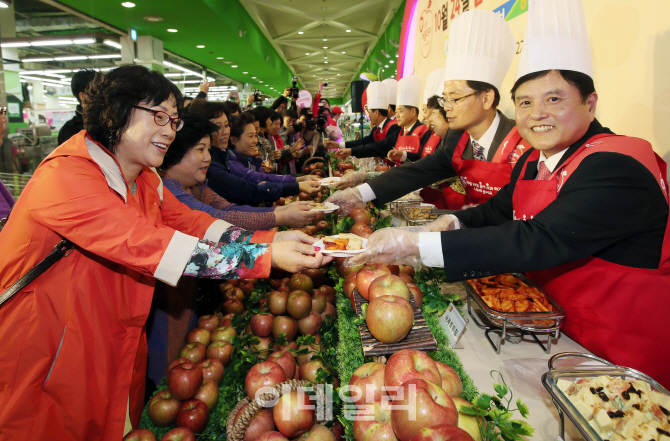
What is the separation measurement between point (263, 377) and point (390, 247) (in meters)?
0.76

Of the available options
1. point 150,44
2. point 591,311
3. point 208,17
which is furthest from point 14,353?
point 150,44

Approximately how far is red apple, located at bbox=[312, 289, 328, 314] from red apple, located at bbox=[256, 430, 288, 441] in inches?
37.4

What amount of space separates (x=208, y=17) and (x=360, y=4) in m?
5.94

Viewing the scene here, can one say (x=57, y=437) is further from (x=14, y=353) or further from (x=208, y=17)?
(x=208, y=17)

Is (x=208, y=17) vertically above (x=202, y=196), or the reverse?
(x=208, y=17)

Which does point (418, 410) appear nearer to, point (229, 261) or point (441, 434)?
point (441, 434)

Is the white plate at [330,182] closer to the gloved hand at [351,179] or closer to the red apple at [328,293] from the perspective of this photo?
the gloved hand at [351,179]

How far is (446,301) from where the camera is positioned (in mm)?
1638

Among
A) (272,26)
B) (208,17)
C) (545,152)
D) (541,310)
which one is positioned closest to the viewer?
(541,310)

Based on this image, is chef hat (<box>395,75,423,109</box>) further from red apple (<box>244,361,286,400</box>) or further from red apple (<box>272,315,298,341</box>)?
red apple (<box>244,361,286,400</box>)

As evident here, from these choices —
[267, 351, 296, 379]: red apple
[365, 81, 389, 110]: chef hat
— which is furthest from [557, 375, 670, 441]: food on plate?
[365, 81, 389, 110]: chef hat

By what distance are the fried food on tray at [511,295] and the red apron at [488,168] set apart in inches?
40.9

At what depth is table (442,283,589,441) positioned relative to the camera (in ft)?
3.66

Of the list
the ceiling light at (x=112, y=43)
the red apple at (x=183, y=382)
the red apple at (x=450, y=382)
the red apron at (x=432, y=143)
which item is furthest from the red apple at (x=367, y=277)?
the ceiling light at (x=112, y=43)
